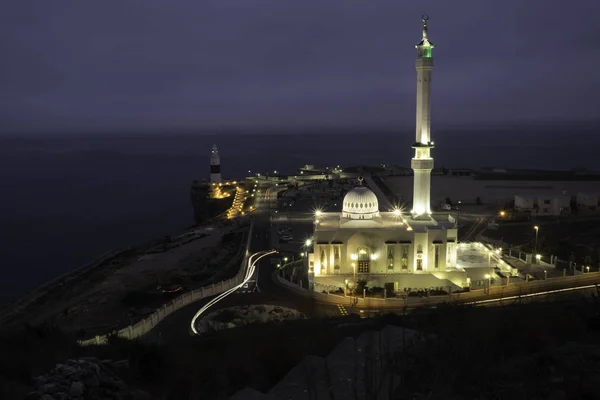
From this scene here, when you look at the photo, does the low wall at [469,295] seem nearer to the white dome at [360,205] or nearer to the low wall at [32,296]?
the white dome at [360,205]

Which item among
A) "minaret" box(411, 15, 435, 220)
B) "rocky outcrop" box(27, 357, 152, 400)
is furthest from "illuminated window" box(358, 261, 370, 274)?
"rocky outcrop" box(27, 357, 152, 400)

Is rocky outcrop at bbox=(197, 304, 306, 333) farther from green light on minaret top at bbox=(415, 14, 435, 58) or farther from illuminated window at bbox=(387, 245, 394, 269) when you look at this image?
green light on minaret top at bbox=(415, 14, 435, 58)

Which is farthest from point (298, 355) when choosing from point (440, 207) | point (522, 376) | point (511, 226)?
point (440, 207)

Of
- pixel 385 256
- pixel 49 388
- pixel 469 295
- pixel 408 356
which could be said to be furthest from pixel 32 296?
pixel 408 356

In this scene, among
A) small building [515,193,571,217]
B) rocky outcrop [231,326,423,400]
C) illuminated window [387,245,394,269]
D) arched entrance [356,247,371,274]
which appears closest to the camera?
rocky outcrop [231,326,423,400]

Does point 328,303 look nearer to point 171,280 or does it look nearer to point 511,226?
point 171,280
